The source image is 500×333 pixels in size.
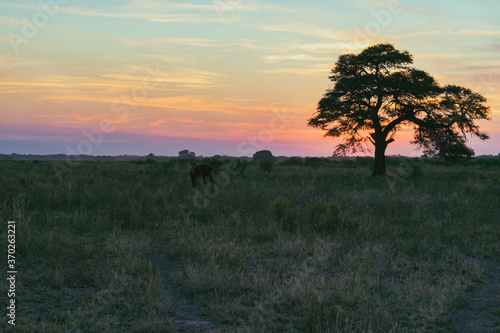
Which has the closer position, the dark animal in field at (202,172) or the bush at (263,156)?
the dark animal in field at (202,172)

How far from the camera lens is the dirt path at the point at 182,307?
455cm

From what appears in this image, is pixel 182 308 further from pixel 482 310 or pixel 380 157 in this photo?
pixel 380 157

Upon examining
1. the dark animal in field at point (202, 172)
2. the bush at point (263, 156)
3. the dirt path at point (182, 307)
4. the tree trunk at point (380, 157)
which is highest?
the bush at point (263, 156)

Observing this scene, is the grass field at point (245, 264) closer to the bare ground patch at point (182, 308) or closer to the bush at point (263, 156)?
the bare ground patch at point (182, 308)

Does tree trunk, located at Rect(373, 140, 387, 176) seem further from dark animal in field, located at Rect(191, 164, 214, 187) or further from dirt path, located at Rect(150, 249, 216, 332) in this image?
dirt path, located at Rect(150, 249, 216, 332)

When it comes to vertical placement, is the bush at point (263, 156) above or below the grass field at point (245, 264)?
above

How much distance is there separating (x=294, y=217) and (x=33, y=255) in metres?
5.94

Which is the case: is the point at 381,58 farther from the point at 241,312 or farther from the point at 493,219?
the point at 241,312

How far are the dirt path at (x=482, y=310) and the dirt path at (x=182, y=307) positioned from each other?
119 inches

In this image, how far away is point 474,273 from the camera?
21.1 feet

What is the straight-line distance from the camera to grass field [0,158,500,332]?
186 inches

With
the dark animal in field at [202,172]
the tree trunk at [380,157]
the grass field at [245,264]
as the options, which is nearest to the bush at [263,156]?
the tree trunk at [380,157]

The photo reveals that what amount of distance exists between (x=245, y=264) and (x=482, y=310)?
3.49m

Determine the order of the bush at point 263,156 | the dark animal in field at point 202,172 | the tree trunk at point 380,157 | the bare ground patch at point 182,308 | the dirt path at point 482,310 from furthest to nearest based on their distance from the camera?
the bush at point 263,156 → the tree trunk at point 380,157 → the dark animal in field at point 202,172 → the dirt path at point 482,310 → the bare ground patch at point 182,308
